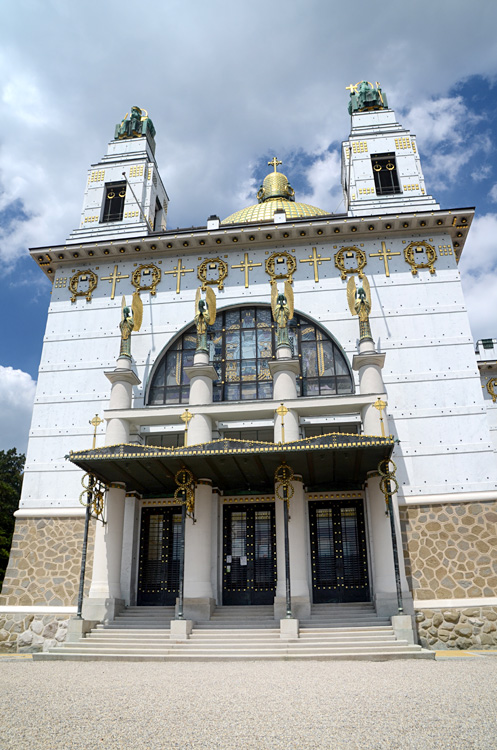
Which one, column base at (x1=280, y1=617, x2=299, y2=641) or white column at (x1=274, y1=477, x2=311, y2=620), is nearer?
column base at (x1=280, y1=617, x2=299, y2=641)

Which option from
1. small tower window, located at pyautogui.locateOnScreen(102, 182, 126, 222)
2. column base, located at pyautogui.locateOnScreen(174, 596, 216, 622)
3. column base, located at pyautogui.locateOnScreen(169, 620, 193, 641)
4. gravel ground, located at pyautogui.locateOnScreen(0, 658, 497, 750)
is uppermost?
small tower window, located at pyautogui.locateOnScreen(102, 182, 126, 222)

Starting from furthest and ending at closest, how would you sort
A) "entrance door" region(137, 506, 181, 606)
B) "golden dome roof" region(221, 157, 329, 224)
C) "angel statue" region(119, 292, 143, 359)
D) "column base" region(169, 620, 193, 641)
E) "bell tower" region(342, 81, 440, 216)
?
"golden dome roof" region(221, 157, 329, 224) → "bell tower" region(342, 81, 440, 216) → "angel statue" region(119, 292, 143, 359) → "entrance door" region(137, 506, 181, 606) → "column base" region(169, 620, 193, 641)

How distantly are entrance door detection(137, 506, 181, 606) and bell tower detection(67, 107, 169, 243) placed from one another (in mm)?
12054

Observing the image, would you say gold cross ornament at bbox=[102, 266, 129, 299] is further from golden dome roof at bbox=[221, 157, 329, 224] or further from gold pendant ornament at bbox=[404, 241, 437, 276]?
gold pendant ornament at bbox=[404, 241, 437, 276]

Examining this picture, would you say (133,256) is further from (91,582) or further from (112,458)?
(91,582)

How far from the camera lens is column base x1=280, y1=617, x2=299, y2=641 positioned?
14008 millimetres

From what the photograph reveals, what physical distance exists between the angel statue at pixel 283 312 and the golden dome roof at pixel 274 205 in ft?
33.5

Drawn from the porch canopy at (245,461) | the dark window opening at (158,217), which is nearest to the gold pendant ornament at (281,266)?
the porch canopy at (245,461)

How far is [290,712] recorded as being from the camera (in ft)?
21.7

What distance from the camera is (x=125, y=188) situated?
25641 millimetres

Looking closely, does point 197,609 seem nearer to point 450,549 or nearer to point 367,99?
point 450,549

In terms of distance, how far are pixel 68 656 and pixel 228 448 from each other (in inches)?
257

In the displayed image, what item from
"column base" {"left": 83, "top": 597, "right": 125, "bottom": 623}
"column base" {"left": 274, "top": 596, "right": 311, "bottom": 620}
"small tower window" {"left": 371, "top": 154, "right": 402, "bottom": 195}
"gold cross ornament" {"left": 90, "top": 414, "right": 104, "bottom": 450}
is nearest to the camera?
"column base" {"left": 274, "top": 596, "right": 311, "bottom": 620}

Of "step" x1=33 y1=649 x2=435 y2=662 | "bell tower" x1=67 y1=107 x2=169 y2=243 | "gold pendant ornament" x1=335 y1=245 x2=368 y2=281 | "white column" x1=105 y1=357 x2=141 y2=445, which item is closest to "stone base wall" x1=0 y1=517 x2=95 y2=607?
"white column" x1=105 y1=357 x2=141 y2=445
